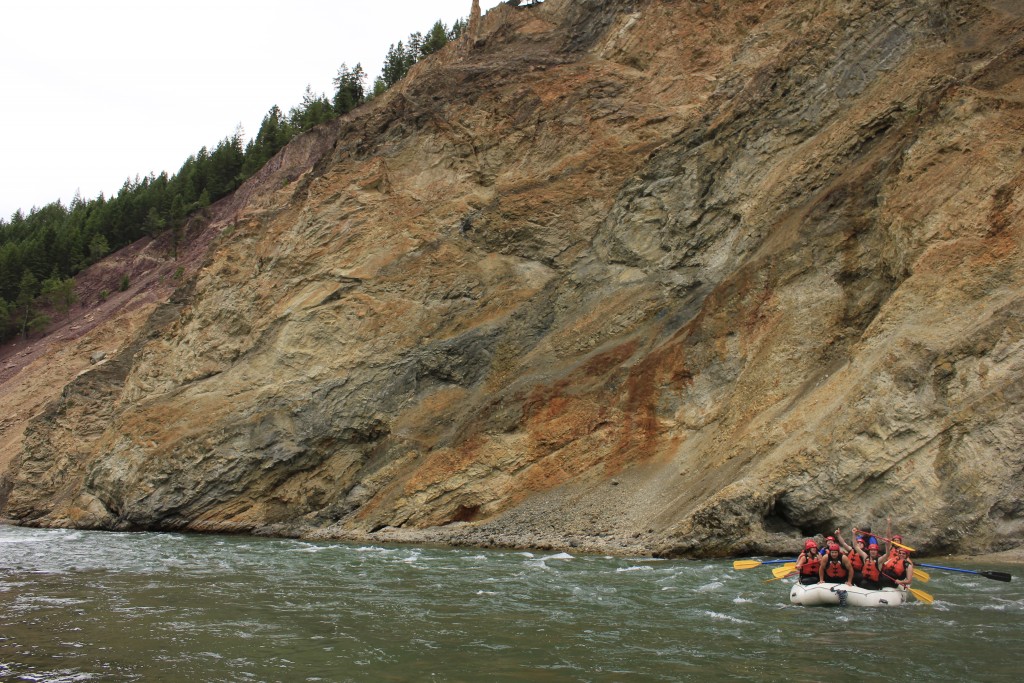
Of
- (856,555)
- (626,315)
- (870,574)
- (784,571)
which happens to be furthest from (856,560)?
(626,315)

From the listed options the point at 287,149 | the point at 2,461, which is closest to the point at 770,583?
the point at 2,461

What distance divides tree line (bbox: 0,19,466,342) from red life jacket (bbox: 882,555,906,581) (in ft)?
171

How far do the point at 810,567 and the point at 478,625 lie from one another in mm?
5953

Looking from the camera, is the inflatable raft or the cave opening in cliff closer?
the inflatable raft

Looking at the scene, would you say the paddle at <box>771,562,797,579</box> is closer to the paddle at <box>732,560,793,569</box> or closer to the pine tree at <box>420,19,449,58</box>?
the paddle at <box>732,560,793,569</box>

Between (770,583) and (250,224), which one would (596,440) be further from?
(250,224)

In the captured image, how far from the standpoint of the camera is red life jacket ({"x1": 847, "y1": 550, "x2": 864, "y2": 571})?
12766 mm

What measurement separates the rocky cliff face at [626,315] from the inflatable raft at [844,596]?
4031mm

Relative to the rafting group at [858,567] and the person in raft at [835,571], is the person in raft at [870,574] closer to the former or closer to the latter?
the rafting group at [858,567]

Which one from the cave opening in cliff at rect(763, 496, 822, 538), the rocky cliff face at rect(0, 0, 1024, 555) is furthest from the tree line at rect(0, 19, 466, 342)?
the cave opening in cliff at rect(763, 496, 822, 538)

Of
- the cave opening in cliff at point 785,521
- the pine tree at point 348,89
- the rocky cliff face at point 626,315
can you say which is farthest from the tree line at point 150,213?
the cave opening in cliff at point 785,521

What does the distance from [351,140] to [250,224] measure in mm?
5402

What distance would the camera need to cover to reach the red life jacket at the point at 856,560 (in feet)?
41.9

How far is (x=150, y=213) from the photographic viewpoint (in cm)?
6431
